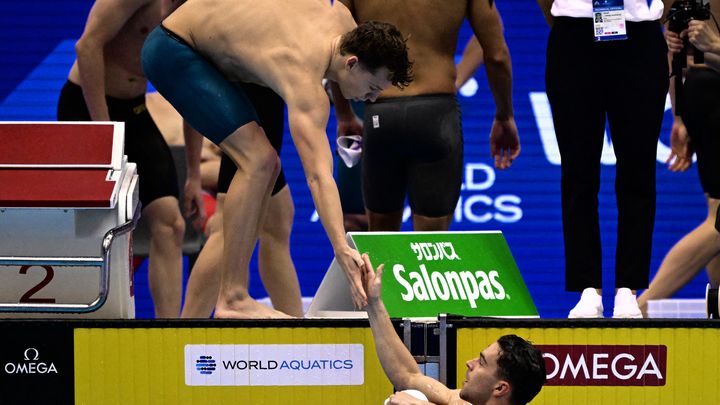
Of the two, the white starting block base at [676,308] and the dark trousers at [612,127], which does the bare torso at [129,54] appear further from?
the white starting block base at [676,308]

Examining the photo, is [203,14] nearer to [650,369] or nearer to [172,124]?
[650,369]

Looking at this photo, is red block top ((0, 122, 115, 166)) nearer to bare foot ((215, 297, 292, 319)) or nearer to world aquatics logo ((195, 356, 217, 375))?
bare foot ((215, 297, 292, 319))

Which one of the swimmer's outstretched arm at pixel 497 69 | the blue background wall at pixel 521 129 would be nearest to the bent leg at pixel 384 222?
the swimmer's outstretched arm at pixel 497 69

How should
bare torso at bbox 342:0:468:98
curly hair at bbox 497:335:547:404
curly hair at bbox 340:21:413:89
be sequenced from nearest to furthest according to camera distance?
curly hair at bbox 497:335:547:404, curly hair at bbox 340:21:413:89, bare torso at bbox 342:0:468:98

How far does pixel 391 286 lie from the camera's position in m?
5.21

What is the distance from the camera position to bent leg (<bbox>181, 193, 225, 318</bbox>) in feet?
19.3

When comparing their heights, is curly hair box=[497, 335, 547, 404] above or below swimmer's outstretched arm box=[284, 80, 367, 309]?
below

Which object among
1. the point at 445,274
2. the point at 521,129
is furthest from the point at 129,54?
the point at 521,129

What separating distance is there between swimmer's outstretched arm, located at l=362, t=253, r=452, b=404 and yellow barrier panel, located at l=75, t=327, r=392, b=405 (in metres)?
0.27

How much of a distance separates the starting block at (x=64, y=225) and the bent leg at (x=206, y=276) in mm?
589

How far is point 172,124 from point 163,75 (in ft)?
11.2

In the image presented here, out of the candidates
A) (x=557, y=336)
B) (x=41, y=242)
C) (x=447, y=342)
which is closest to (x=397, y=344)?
(x=447, y=342)

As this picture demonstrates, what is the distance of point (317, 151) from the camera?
4902 mm

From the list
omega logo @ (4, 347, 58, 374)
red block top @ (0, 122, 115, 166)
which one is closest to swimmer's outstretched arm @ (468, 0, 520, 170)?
red block top @ (0, 122, 115, 166)
